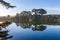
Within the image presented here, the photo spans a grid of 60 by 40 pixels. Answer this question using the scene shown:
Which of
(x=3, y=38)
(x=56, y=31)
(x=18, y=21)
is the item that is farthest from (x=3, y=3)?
(x=18, y=21)

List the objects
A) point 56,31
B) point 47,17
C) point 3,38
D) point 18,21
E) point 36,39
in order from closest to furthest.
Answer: point 3,38 < point 36,39 < point 56,31 < point 47,17 < point 18,21

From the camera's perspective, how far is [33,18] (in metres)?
17.9

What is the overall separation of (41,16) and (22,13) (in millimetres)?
2169

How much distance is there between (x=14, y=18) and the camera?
760 inches

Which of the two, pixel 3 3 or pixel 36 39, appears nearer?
pixel 3 3

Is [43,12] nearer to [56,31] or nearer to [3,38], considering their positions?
[56,31]

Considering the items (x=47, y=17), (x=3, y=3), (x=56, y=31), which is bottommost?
(x=56, y=31)

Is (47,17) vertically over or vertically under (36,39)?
over

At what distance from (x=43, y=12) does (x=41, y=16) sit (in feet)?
2.72

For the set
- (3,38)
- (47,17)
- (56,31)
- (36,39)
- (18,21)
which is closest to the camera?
(3,38)

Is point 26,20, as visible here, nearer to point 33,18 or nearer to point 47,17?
point 33,18

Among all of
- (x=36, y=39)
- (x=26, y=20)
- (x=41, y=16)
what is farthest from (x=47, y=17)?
(x=36, y=39)

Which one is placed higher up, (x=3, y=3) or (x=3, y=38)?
(x=3, y=3)

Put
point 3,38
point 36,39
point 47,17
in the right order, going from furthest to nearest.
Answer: point 47,17, point 36,39, point 3,38
